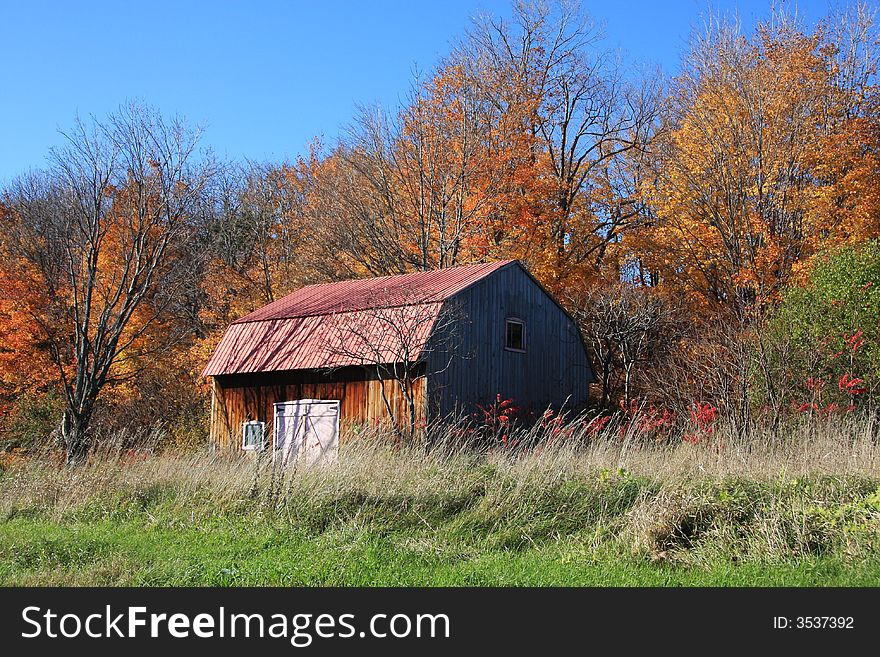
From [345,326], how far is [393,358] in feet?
6.05

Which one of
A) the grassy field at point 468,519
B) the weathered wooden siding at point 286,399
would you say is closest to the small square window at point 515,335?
the weathered wooden siding at point 286,399

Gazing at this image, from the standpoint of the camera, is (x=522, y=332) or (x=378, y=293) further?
(x=522, y=332)

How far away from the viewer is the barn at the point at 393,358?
19.0 m

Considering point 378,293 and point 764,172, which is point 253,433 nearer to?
point 378,293

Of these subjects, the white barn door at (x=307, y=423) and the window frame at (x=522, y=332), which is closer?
the white barn door at (x=307, y=423)

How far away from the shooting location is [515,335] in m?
21.5

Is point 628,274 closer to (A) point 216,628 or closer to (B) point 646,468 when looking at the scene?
(B) point 646,468

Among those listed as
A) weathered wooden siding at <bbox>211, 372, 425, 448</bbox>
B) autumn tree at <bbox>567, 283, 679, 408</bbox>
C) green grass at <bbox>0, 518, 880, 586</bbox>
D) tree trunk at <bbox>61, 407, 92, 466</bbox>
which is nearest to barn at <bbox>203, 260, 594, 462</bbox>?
weathered wooden siding at <bbox>211, 372, 425, 448</bbox>

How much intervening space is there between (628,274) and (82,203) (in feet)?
62.9

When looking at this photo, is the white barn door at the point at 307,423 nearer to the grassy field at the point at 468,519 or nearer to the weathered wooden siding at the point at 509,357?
the weathered wooden siding at the point at 509,357

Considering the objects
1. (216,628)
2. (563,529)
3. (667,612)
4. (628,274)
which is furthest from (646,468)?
(628,274)

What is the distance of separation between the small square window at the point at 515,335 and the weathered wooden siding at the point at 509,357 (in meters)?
0.14

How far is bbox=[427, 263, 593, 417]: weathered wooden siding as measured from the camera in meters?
19.5

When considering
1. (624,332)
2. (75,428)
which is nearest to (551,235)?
(624,332)
